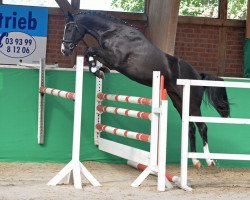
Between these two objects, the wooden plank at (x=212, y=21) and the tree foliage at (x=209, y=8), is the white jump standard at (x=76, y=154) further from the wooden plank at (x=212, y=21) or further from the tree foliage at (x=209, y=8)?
the tree foliage at (x=209, y=8)

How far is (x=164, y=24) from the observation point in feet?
34.1

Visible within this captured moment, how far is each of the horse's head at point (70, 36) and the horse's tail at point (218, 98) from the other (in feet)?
5.11

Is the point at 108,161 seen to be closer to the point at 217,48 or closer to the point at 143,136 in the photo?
the point at 143,136

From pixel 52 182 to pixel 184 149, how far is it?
126 cm

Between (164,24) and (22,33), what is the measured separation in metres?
2.86

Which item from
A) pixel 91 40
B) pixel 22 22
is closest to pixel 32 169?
pixel 91 40

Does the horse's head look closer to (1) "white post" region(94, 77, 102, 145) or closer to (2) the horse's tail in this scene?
(1) "white post" region(94, 77, 102, 145)

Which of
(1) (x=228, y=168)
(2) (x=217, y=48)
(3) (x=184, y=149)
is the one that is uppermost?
(2) (x=217, y=48)

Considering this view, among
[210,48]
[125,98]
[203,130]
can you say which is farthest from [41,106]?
[210,48]

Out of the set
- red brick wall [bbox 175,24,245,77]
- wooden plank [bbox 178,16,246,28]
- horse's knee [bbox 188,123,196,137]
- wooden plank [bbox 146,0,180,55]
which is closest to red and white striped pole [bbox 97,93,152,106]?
horse's knee [bbox 188,123,196,137]

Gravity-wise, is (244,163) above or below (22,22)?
below

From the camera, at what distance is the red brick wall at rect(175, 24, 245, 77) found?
12.8m

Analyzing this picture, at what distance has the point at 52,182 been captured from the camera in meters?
6.51

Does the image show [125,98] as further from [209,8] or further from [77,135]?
[209,8]
